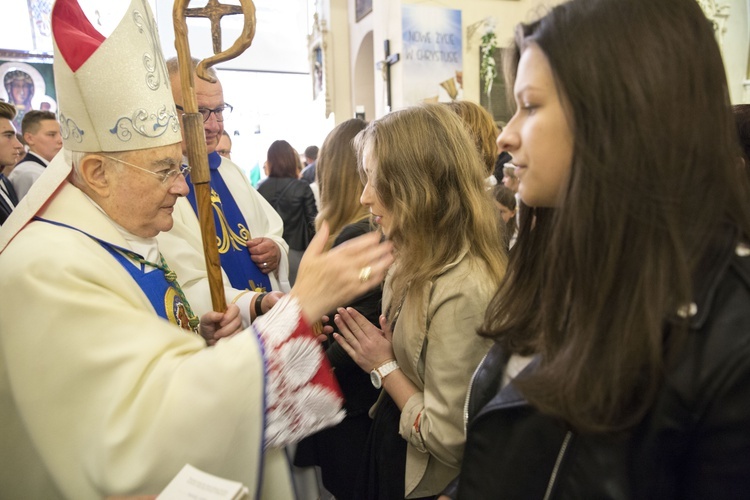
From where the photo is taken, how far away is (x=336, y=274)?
4.20 ft

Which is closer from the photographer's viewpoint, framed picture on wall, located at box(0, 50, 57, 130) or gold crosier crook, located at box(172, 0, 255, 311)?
gold crosier crook, located at box(172, 0, 255, 311)

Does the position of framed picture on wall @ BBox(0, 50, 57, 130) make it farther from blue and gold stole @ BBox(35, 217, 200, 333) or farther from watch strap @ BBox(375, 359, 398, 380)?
watch strap @ BBox(375, 359, 398, 380)

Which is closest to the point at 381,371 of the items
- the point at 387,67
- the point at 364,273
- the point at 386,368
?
the point at 386,368

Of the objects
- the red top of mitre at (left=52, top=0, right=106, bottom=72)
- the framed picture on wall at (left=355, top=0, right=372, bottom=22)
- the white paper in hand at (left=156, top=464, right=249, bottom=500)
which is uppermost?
the framed picture on wall at (left=355, top=0, right=372, bottom=22)

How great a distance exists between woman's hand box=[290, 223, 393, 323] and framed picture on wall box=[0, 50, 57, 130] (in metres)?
12.2

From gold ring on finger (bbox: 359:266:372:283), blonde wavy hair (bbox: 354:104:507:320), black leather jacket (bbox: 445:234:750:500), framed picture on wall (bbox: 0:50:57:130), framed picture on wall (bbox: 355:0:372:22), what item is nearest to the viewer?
black leather jacket (bbox: 445:234:750:500)

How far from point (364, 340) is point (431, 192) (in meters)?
0.52

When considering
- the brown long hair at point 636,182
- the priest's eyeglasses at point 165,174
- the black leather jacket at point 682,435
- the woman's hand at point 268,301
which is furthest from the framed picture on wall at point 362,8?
the black leather jacket at point 682,435

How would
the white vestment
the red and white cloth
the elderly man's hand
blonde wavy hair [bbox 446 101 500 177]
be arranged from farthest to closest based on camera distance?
the elderly man's hand → blonde wavy hair [bbox 446 101 500 177] → the red and white cloth → the white vestment

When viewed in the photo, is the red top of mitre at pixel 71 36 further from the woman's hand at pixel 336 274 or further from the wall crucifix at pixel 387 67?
the wall crucifix at pixel 387 67

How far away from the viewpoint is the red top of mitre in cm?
136

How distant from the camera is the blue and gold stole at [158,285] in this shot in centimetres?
139

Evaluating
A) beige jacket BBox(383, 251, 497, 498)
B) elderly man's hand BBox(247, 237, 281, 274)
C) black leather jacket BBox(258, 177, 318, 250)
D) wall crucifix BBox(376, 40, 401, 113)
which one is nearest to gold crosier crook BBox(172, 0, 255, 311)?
beige jacket BBox(383, 251, 497, 498)

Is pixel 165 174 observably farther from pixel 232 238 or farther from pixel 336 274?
pixel 232 238
